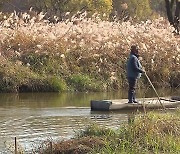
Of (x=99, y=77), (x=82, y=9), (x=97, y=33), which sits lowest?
(x=99, y=77)

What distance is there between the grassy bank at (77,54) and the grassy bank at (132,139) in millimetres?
13499

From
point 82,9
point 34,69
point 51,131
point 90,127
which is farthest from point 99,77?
point 82,9

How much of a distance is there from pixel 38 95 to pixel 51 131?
9.69m

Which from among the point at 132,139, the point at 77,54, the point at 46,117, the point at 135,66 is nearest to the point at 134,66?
the point at 135,66

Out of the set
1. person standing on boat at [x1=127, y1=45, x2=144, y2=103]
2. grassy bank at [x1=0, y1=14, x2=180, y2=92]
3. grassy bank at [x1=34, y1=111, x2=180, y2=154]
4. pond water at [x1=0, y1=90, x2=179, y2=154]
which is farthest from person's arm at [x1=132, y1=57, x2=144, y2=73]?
grassy bank at [x1=34, y1=111, x2=180, y2=154]

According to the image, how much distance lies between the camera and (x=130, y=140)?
1262 centimetres

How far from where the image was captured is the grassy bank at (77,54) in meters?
27.4

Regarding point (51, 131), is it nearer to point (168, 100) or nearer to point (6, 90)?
point (168, 100)

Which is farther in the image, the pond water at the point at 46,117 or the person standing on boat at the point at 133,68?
the person standing on boat at the point at 133,68

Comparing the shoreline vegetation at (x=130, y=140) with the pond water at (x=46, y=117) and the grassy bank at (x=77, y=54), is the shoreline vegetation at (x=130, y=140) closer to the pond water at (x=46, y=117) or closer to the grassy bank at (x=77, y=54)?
the pond water at (x=46, y=117)

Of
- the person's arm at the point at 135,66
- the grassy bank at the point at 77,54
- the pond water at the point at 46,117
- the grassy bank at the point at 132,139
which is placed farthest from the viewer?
the grassy bank at the point at 77,54

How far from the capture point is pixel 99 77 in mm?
29172

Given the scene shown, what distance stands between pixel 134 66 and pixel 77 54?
899cm

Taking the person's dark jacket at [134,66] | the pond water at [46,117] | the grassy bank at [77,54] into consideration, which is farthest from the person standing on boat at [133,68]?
the grassy bank at [77,54]
